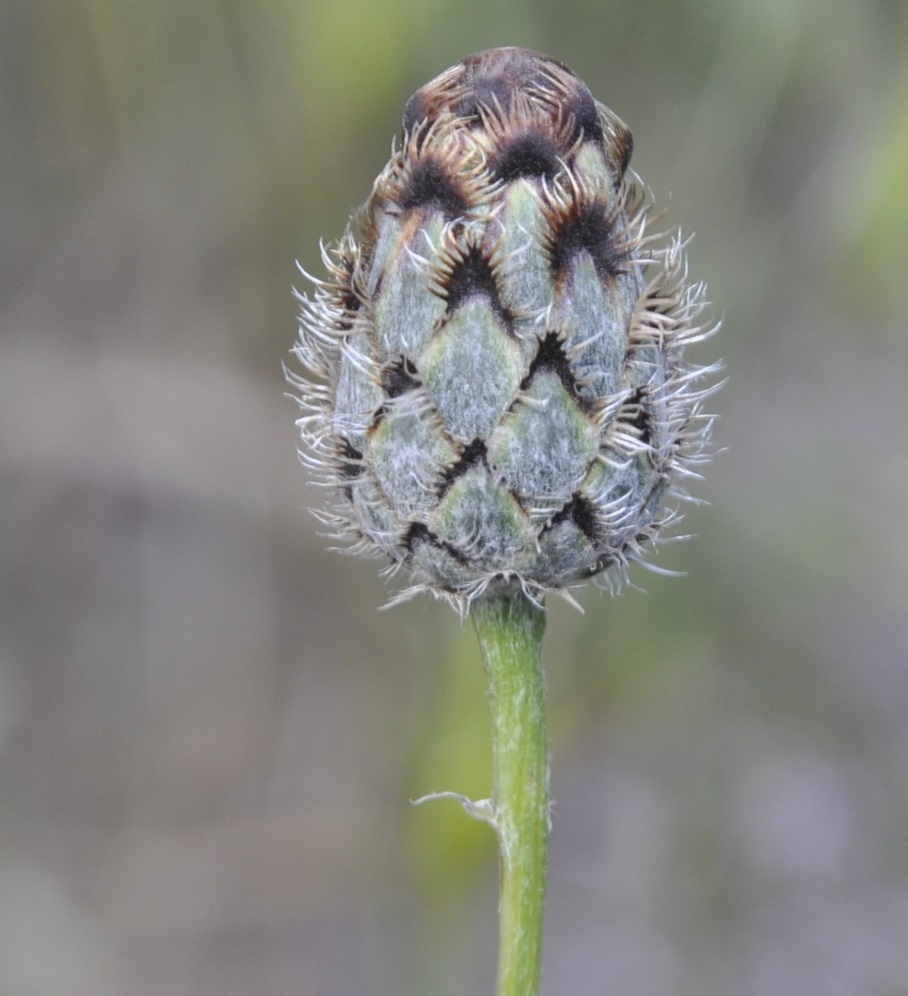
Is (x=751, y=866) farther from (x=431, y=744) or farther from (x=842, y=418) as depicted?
(x=842, y=418)

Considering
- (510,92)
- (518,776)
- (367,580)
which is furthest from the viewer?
(367,580)

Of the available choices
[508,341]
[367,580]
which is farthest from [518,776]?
[367,580]

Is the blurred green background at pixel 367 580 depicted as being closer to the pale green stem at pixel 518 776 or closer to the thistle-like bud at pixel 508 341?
the pale green stem at pixel 518 776

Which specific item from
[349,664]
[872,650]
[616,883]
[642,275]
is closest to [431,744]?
[349,664]

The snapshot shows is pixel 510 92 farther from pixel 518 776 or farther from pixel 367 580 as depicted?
pixel 367 580

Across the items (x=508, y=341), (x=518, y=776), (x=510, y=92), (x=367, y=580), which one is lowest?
(x=518, y=776)
